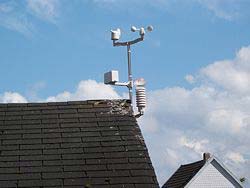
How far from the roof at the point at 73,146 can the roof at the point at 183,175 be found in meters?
16.2

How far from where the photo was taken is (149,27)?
13852 millimetres

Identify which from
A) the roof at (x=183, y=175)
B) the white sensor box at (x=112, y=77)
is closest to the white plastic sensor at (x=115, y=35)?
the white sensor box at (x=112, y=77)

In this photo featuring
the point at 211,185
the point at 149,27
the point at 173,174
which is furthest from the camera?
the point at 173,174

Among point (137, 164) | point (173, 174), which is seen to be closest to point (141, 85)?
point (137, 164)

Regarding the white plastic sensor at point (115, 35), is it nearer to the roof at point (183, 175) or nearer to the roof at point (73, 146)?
the roof at point (73, 146)

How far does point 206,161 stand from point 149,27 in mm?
15447

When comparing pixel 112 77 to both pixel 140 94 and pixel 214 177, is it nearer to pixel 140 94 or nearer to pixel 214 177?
pixel 140 94

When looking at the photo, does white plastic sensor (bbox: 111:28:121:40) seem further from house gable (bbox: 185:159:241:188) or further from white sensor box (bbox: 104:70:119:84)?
house gable (bbox: 185:159:241:188)

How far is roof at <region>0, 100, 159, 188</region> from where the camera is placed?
33.5ft

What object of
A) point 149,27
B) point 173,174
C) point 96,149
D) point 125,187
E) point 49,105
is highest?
point 173,174

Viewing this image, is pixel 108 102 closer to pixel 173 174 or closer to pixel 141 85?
pixel 141 85

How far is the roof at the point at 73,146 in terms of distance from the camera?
1022 centimetres

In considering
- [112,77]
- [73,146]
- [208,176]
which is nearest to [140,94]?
[112,77]

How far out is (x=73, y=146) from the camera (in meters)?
10.9
